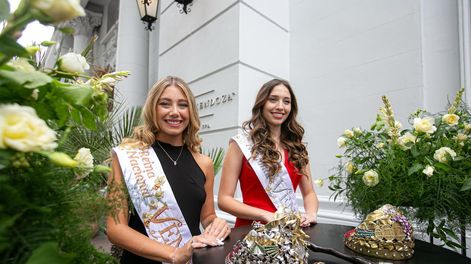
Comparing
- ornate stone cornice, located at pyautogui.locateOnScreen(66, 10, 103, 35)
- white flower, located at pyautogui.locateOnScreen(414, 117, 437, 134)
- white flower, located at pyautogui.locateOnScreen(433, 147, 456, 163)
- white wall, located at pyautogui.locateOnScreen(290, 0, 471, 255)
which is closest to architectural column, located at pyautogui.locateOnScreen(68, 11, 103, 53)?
ornate stone cornice, located at pyautogui.locateOnScreen(66, 10, 103, 35)

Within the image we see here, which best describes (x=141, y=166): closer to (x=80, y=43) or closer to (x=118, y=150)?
(x=118, y=150)

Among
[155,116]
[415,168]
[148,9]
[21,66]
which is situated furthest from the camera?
[148,9]

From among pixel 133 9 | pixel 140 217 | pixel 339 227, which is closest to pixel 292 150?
pixel 339 227

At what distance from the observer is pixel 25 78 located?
0.36 meters

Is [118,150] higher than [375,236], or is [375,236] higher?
[118,150]

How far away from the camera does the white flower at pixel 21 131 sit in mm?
294

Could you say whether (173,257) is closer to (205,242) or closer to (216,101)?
(205,242)

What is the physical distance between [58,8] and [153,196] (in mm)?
1374

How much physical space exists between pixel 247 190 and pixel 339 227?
2.07ft

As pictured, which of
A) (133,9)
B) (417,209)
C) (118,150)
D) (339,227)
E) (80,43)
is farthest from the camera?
(80,43)

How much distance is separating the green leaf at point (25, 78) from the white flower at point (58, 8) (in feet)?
0.26

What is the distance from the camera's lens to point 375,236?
1052mm

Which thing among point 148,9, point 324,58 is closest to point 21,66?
point 324,58

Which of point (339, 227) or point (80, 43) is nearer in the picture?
point (339, 227)
